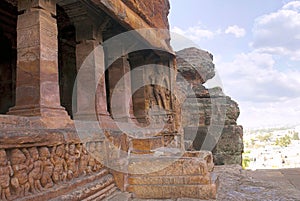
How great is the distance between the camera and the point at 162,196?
3746mm

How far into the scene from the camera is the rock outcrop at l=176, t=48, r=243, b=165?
12.5 meters

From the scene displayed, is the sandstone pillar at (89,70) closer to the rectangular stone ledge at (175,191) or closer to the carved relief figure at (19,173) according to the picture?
the rectangular stone ledge at (175,191)

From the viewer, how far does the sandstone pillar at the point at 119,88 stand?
7539 mm

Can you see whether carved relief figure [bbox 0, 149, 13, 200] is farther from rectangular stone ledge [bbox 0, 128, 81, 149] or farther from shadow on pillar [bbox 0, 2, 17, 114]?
shadow on pillar [bbox 0, 2, 17, 114]

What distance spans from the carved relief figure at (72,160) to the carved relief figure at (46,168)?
0.34m

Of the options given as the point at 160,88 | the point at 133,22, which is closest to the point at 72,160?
the point at 133,22

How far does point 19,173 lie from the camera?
2385 millimetres

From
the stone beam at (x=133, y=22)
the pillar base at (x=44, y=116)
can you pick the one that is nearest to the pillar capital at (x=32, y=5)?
the stone beam at (x=133, y=22)

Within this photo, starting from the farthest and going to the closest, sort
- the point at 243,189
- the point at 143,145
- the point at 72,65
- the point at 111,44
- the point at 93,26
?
1. the point at 72,65
2. the point at 111,44
3. the point at 93,26
4. the point at 143,145
5. the point at 243,189

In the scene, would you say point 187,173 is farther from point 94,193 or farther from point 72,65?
point 72,65

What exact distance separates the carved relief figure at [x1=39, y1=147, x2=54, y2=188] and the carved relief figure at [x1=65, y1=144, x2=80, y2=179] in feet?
1.11

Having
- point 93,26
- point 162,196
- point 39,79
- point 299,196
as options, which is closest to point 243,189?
point 299,196

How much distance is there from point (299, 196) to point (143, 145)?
2700mm

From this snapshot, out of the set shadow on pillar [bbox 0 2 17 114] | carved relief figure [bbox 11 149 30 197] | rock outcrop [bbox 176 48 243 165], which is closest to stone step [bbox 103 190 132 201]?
carved relief figure [bbox 11 149 30 197]
